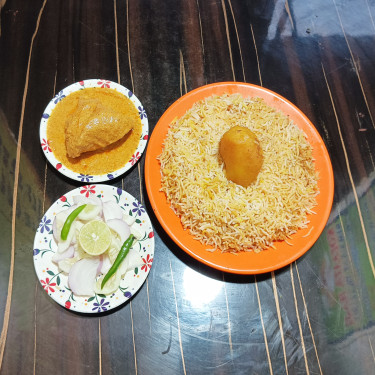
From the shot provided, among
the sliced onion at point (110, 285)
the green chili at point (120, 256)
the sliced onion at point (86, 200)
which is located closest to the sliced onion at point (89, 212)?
the sliced onion at point (86, 200)

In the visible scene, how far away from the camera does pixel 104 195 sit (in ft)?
8.25

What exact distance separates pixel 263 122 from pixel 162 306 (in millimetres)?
1501

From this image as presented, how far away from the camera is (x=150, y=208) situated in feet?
8.80

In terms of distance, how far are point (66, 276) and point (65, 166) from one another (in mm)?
783

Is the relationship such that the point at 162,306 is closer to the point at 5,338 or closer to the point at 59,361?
the point at 59,361

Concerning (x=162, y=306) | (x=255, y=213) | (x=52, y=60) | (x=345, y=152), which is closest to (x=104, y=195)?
(x=162, y=306)

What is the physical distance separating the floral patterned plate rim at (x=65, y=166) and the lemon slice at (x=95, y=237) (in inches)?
16.4

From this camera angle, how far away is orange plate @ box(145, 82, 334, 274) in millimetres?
2344

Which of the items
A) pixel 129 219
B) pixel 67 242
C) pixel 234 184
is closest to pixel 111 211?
pixel 129 219

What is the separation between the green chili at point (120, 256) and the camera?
2.25m

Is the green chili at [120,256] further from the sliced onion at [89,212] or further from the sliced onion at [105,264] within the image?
the sliced onion at [89,212]

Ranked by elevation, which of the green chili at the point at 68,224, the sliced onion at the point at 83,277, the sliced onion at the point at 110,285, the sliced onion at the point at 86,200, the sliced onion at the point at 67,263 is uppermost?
the sliced onion at the point at 86,200

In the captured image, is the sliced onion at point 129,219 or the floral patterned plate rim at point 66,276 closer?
the floral patterned plate rim at point 66,276

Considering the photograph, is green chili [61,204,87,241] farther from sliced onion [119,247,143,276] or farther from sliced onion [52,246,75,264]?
sliced onion [119,247,143,276]
